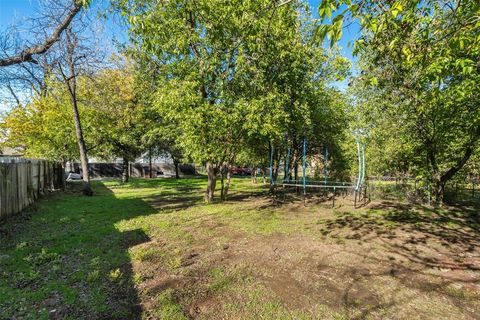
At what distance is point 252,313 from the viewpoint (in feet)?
10.6

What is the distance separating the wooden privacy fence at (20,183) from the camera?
6816 millimetres

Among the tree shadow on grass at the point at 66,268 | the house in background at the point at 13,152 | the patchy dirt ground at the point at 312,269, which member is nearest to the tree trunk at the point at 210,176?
the patchy dirt ground at the point at 312,269

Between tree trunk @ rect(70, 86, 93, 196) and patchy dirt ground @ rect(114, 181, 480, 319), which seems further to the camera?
tree trunk @ rect(70, 86, 93, 196)

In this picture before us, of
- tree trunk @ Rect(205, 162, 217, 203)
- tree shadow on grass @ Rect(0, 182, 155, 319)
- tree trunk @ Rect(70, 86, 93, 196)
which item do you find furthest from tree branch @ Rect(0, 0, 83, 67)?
tree trunk @ Rect(70, 86, 93, 196)

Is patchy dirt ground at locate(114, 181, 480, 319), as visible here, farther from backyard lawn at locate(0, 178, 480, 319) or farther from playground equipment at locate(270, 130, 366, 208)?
playground equipment at locate(270, 130, 366, 208)

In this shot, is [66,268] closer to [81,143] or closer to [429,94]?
[429,94]

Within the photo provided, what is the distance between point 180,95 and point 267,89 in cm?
312

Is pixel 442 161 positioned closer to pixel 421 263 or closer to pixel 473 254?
pixel 473 254

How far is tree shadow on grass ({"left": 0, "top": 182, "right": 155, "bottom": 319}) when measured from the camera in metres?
3.20

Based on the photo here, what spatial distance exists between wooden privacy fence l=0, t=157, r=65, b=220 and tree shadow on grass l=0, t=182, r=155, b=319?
0.46 m

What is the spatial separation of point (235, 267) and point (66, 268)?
270 cm

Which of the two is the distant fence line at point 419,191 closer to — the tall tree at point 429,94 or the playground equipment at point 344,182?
the tall tree at point 429,94

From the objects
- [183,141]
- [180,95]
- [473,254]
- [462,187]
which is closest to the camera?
[473,254]

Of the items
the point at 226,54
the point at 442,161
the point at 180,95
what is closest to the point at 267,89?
the point at 226,54
